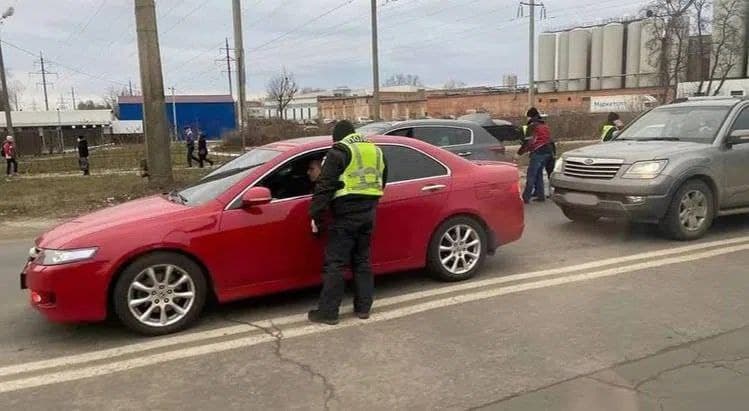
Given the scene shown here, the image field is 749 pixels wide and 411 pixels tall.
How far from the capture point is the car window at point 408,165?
5742 millimetres

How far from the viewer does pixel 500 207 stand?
6.20m

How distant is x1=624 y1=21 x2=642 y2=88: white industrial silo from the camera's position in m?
73.9

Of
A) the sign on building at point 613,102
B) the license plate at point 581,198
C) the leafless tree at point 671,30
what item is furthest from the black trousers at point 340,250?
the sign on building at point 613,102

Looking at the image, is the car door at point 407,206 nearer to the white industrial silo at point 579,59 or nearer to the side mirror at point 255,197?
the side mirror at point 255,197

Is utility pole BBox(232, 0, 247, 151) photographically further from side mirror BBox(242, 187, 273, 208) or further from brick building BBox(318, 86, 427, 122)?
brick building BBox(318, 86, 427, 122)

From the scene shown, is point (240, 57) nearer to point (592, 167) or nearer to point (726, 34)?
point (592, 167)

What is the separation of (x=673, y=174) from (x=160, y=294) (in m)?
5.84

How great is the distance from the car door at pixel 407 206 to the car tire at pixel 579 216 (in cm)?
288

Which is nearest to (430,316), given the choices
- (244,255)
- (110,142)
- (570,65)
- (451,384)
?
(451,384)

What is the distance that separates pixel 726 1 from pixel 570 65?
129ft

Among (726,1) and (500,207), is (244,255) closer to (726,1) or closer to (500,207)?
(500,207)

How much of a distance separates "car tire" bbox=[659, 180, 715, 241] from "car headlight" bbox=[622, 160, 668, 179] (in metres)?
0.37

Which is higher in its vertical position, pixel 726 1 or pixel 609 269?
pixel 726 1

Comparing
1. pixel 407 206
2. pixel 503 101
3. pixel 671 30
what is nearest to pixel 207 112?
pixel 503 101
